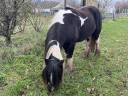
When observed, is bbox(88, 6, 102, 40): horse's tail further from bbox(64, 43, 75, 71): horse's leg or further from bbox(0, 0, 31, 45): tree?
bbox(0, 0, 31, 45): tree

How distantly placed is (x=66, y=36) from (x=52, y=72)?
1.43 meters

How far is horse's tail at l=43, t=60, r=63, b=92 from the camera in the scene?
16.9 ft

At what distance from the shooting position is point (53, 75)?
5.14m

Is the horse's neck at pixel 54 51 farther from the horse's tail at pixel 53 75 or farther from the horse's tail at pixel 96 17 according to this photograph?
the horse's tail at pixel 96 17

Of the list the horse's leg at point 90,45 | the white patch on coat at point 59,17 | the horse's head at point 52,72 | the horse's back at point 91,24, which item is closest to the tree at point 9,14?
the horse's back at point 91,24

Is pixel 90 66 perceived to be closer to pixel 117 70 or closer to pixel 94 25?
pixel 117 70

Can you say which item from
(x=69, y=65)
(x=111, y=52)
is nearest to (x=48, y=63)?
(x=69, y=65)

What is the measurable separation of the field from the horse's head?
35 centimetres

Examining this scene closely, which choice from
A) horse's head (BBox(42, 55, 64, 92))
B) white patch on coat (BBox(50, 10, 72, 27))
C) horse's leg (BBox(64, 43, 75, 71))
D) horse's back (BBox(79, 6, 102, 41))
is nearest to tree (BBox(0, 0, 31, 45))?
horse's back (BBox(79, 6, 102, 41))

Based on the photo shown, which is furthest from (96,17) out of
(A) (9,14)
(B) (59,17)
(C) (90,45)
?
(A) (9,14)

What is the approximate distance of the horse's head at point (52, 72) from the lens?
516 centimetres

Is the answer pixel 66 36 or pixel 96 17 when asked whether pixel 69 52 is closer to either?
pixel 66 36

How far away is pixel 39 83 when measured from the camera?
6098 millimetres

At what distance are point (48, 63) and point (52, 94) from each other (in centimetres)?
62
